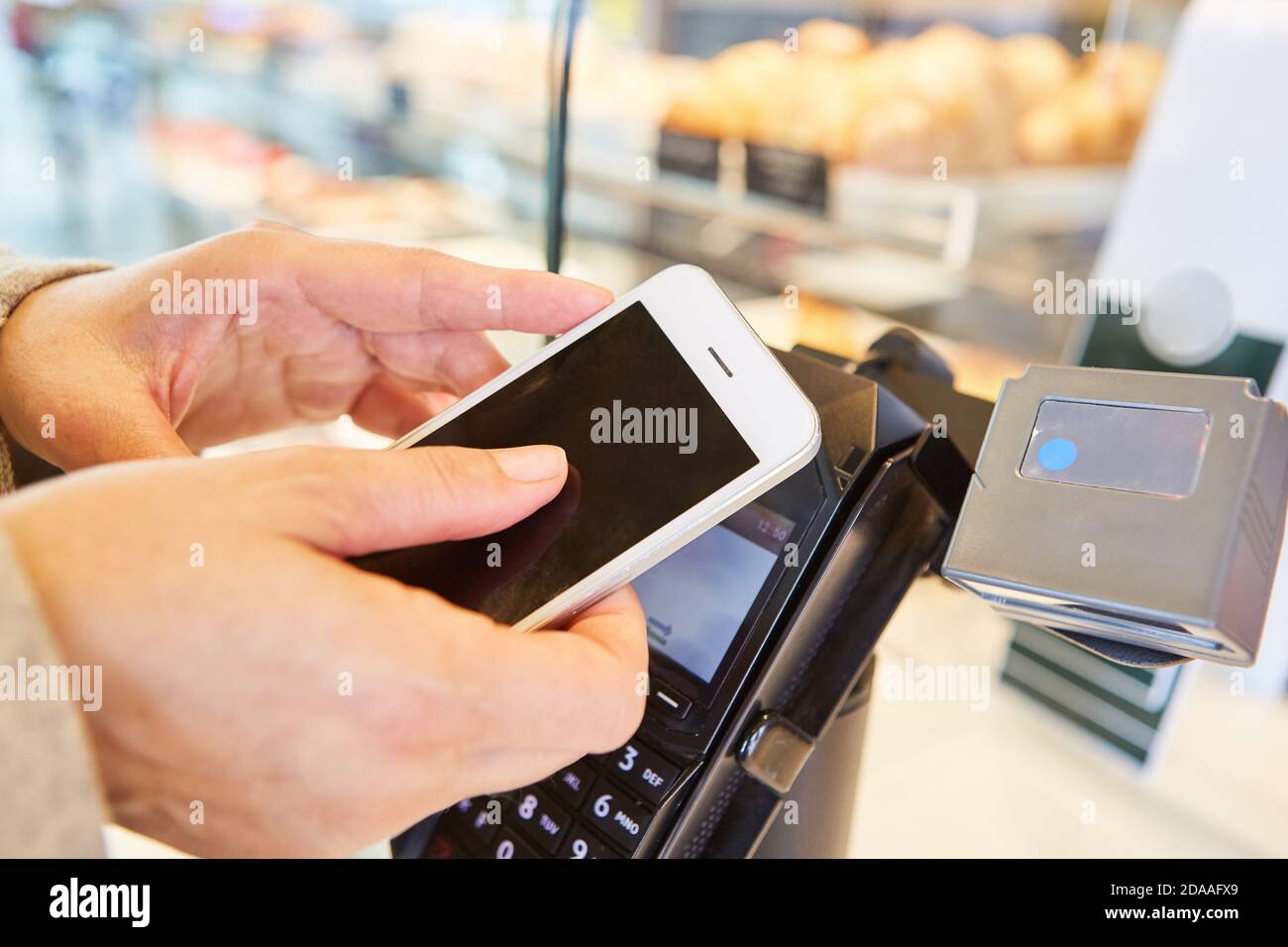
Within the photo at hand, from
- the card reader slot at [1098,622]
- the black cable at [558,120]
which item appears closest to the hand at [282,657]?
the card reader slot at [1098,622]

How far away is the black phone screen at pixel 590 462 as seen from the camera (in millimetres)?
435

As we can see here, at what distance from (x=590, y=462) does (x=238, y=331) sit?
323 millimetres

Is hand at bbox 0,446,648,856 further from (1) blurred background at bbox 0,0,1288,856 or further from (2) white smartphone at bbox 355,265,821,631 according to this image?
(1) blurred background at bbox 0,0,1288,856

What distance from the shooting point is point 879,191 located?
3.40 ft

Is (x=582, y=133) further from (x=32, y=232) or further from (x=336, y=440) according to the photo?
(x=32, y=232)

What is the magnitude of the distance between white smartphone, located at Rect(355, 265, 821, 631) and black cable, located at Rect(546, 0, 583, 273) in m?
0.23

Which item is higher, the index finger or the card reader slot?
the index finger

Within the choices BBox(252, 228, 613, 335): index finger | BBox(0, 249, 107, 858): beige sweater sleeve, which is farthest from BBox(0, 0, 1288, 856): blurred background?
BBox(0, 249, 107, 858): beige sweater sleeve

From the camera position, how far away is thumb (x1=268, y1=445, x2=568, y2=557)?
34 centimetres

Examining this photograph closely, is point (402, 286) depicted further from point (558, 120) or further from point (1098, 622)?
point (1098, 622)

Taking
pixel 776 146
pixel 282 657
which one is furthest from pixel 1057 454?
pixel 776 146
